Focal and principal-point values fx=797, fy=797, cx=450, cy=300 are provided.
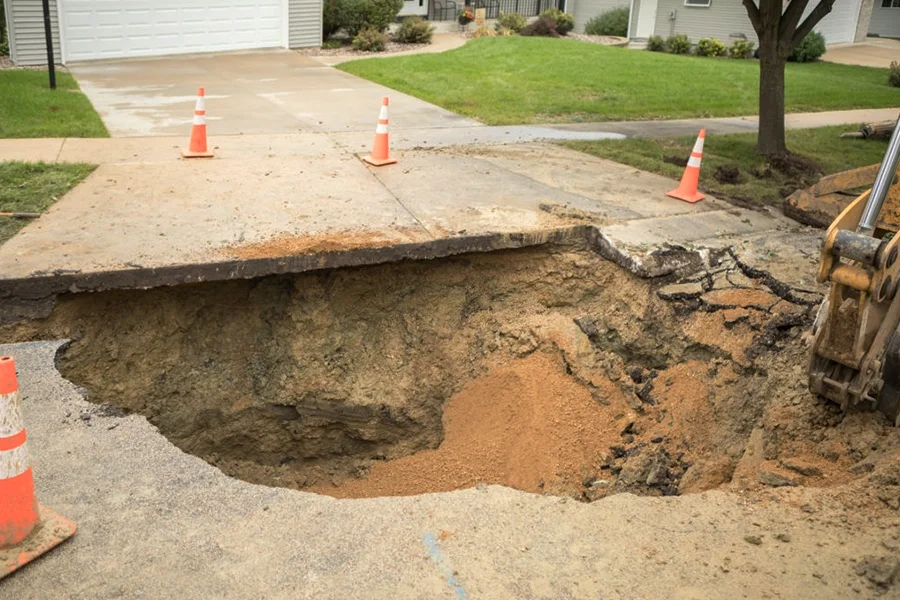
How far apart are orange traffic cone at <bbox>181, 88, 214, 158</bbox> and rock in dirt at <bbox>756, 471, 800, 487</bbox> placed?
6.88 m

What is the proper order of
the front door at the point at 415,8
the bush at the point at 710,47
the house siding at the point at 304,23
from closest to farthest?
the house siding at the point at 304,23 < the bush at the point at 710,47 < the front door at the point at 415,8

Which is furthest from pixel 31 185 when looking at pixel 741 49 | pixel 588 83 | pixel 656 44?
pixel 741 49

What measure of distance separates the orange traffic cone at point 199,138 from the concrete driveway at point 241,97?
1.44m

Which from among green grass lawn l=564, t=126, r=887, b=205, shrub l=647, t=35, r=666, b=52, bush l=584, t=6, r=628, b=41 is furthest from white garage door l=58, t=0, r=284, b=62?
bush l=584, t=6, r=628, b=41

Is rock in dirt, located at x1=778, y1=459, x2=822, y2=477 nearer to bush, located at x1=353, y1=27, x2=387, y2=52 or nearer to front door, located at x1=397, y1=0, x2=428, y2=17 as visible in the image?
bush, located at x1=353, y1=27, x2=387, y2=52

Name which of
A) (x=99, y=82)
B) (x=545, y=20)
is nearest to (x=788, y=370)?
(x=99, y=82)

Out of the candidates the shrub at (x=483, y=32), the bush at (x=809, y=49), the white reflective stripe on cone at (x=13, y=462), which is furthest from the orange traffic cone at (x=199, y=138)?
the bush at (x=809, y=49)

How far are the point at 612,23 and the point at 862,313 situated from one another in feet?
79.7

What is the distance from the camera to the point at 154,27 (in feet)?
56.1

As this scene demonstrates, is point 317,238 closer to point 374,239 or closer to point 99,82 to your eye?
point 374,239

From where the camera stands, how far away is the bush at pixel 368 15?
800 inches

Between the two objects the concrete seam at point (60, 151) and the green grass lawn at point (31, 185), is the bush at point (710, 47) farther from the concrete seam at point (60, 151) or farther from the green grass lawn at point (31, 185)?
the green grass lawn at point (31, 185)

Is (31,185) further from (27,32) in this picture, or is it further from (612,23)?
(612,23)

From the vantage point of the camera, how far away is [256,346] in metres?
6.76
